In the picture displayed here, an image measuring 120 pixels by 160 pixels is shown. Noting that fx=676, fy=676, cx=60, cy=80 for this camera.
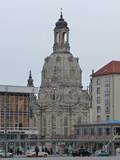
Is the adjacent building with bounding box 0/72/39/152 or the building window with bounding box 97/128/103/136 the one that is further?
the adjacent building with bounding box 0/72/39/152

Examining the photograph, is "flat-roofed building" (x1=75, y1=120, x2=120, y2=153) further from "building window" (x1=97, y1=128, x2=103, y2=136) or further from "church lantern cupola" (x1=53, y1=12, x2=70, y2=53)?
"church lantern cupola" (x1=53, y1=12, x2=70, y2=53)

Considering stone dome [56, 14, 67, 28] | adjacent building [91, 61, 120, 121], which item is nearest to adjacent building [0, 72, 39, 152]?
adjacent building [91, 61, 120, 121]

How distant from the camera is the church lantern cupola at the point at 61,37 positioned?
6939 inches

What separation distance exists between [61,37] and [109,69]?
23.2 metres

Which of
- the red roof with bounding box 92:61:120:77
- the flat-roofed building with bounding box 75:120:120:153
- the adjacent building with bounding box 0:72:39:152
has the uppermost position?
the red roof with bounding box 92:61:120:77

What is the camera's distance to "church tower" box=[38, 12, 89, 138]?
168m

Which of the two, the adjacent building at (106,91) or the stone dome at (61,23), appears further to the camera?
the stone dome at (61,23)

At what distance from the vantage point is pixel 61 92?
563 feet

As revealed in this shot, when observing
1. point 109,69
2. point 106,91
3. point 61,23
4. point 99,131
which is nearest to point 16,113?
point 106,91

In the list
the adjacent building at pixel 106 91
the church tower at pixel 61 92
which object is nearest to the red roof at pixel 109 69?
the adjacent building at pixel 106 91

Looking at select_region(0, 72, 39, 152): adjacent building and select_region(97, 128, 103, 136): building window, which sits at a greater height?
select_region(0, 72, 39, 152): adjacent building

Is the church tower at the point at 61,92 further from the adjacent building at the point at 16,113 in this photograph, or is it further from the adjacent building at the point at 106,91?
the adjacent building at the point at 106,91

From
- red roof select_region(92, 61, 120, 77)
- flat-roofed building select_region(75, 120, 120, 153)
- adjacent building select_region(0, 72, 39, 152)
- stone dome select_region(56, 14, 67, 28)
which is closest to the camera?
flat-roofed building select_region(75, 120, 120, 153)

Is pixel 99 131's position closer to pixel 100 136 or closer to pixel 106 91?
pixel 100 136
